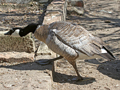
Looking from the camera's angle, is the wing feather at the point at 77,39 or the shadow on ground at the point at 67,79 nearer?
the wing feather at the point at 77,39

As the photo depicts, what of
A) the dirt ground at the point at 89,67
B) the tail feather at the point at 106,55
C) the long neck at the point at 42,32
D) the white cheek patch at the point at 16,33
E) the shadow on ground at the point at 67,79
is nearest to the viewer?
the tail feather at the point at 106,55

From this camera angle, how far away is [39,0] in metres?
9.18

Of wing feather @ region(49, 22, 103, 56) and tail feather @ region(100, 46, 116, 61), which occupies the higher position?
wing feather @ region(49, 22, 103, 56)

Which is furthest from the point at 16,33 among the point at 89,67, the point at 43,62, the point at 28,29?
the point at 89,67

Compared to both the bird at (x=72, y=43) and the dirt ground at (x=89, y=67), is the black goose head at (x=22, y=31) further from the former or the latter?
the dirt ground at (x=89, y=67)

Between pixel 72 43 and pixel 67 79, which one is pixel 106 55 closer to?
pixel 72 43

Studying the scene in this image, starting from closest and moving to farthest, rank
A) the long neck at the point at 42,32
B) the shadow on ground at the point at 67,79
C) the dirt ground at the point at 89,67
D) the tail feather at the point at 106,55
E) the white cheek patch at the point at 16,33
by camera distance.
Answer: the tail feather at the point at 106,55
the dirt ground at the point at 89,67
the shadow on ground at the point at 67,79
the long neck at the point at 42,32
the white cheek patch at the point at 16,33

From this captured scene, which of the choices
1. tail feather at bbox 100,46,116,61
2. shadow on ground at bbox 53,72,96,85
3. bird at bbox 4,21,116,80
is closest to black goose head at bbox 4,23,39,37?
bird at bbox 4,21,116,80

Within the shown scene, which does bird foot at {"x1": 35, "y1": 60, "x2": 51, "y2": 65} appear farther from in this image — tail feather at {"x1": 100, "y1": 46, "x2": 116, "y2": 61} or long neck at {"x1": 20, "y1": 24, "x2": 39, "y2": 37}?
tail feather at {"x1": 100, "y1": 46, "x2": 116, "y2": 61}

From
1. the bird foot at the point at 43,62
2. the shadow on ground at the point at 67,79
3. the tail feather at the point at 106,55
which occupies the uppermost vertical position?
the tail feather at the point at 106,55

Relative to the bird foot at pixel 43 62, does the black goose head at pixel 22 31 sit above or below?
above

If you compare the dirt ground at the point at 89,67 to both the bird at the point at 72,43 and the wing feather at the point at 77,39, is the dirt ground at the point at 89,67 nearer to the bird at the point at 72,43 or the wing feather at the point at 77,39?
the bird at the point at 72,43

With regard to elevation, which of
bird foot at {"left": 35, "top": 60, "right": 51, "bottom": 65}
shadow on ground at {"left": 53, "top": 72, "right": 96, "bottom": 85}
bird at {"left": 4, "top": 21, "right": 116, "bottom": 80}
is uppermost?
bird at {"left": 4, "top": 21, "right": 116, "bottom": 80}

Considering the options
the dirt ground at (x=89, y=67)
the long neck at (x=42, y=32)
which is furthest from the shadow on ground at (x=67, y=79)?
the long neck at (x=42, y=32)
